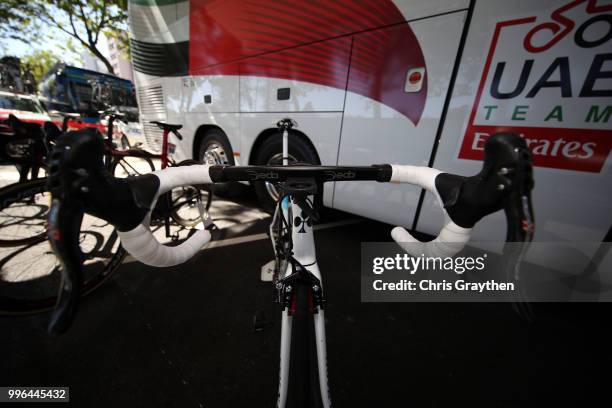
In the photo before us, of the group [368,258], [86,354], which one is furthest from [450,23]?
[86,354]

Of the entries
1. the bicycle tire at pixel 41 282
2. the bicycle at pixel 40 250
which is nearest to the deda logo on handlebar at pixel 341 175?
Answer: the bicycle at pixel 40 250

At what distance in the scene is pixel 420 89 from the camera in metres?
2.39

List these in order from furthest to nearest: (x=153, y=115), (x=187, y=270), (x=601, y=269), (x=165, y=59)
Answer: (x=153, y=115) → (x=165, y=59) → (x=187, y=270) → (x=601, y=269)

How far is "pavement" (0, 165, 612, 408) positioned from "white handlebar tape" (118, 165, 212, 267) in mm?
634

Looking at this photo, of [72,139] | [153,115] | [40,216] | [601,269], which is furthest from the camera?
[153,115]

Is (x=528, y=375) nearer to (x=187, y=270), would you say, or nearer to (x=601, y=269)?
(x=601, y=269)

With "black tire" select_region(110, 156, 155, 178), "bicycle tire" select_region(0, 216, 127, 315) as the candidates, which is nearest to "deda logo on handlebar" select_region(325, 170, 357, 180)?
"bicycle tire" select_region(0, 216, 127, 315)

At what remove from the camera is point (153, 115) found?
5598 mm

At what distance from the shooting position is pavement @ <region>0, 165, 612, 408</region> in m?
1.62

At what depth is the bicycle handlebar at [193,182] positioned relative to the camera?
52 cm

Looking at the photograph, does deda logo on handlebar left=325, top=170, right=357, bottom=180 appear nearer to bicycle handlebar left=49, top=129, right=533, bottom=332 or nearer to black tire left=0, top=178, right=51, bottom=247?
bicycle handlebar left=49, top=129, right=533, bottom=332

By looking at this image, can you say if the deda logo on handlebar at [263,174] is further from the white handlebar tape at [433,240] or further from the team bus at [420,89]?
the team bus at [420,89]

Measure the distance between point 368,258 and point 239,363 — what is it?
1.94m

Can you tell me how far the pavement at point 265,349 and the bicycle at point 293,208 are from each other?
19.2 inches
